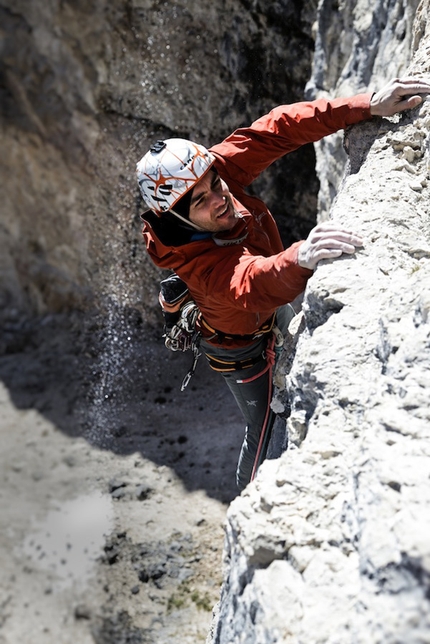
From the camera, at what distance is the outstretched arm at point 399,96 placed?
3006 millimetres

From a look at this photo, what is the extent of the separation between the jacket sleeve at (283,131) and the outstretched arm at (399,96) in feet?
0.18

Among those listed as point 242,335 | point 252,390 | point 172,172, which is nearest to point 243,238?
point 172,172

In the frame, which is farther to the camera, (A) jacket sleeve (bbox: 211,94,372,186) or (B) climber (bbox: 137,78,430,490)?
(A) jacket sleeve (bbox: 211,94,372,186)

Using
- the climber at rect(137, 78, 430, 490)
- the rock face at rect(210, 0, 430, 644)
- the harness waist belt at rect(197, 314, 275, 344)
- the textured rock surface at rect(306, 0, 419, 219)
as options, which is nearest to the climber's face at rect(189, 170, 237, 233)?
the climber at rect(137, 78, 430, 490)

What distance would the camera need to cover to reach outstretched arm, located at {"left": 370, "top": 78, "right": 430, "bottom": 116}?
9.86 feet

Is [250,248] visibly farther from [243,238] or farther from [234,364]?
[234,364]

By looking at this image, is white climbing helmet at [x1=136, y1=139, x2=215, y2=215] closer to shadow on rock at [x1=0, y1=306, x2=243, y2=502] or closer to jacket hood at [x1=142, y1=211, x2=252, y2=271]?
jacket hood at [x1=142, y1=211, x2=252, y2=271]

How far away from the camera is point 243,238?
10.0 feet

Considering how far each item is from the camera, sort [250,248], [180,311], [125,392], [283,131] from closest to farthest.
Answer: [250,248]
[283,131]
[180,311]
[125,392]

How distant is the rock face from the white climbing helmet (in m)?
0.70

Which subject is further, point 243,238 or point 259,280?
point 243,238

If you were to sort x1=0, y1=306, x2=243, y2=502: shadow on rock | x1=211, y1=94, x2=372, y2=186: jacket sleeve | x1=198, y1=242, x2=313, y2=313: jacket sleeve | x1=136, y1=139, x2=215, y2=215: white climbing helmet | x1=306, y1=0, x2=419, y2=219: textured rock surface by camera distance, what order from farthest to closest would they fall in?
1. x1=0, y1=306, x2=243, y2=502: shadow on rock
2. x1=306, y1=0, x2=419, y2=219: textured rock surface
3. x1=211, y1=94, x2=372, y2=186: jacket sleeve
4. x1=136, y1=139, x2=215, y2=215: white climbing helmet
5. x1=198, y1=242, x2=313, y2=313: jacket sleeve

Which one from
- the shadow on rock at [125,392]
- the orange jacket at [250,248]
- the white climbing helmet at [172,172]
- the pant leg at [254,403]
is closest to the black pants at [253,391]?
the pant leg at [254,403]

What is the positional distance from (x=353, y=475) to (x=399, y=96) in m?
1.90
